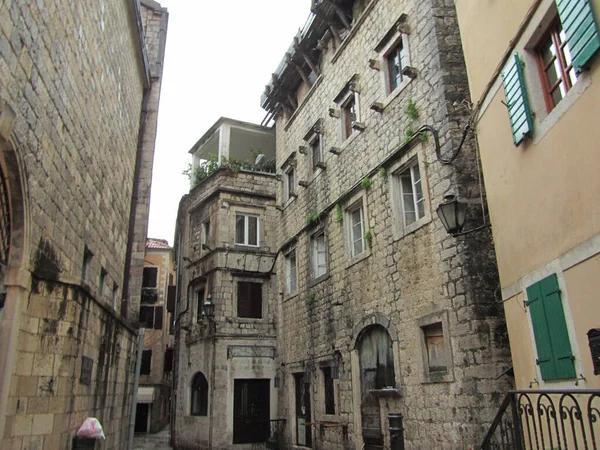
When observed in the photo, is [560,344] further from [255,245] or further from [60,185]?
[255,245]

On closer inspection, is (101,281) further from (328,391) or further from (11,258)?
(328,391)

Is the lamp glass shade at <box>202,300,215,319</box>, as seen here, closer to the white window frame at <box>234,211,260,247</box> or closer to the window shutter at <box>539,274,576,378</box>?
the white window frame at <box>234,211,260,247</box>

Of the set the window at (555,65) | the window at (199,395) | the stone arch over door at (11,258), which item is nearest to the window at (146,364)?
the window at (199,395)

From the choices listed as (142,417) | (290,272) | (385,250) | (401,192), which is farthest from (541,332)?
(142,417)

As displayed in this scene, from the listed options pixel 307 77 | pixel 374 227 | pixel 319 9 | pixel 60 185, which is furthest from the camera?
pixel 307 77

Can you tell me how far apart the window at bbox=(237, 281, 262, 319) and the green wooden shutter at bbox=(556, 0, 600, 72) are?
1280cm

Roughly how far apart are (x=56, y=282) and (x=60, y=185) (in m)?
1.28

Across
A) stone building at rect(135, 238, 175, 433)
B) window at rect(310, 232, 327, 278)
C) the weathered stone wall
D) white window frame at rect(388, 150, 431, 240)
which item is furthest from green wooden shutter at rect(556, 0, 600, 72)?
stone building at rect(135, 238, 175, 433)

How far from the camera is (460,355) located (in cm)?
726

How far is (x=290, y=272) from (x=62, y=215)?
893 cm

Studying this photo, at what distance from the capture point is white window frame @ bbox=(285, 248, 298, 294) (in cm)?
1465

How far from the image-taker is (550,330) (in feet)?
16.3

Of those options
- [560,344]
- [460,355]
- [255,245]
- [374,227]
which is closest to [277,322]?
[255,245]

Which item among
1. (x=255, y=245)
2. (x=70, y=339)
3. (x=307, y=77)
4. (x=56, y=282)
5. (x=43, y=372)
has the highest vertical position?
(x=307, y=77)
